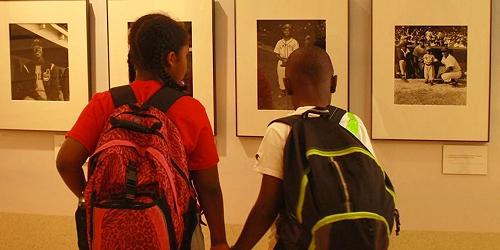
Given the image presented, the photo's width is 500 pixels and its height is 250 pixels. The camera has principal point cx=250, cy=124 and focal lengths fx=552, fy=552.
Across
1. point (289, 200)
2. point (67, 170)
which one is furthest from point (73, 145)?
point (289, 200)

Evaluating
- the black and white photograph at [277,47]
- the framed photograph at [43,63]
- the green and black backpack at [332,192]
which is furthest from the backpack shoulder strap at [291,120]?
the framed photograph at [43,63]

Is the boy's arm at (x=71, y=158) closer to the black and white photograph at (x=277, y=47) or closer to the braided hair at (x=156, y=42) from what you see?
the braided hair at (x=156, y=42)

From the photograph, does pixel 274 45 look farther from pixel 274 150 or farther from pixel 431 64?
pixel 274 150

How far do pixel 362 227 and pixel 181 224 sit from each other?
457 mm

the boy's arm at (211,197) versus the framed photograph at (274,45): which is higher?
the framed photograph at (274,45)

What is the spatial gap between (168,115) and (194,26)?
92 centimetres

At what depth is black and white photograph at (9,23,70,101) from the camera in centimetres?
240

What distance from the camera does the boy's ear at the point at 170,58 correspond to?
1.51 meters

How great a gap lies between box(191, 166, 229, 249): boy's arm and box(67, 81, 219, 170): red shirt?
0.06 m

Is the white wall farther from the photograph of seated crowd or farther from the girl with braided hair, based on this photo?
→ the girl with braided hair

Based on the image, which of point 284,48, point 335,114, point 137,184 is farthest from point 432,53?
point 137,184

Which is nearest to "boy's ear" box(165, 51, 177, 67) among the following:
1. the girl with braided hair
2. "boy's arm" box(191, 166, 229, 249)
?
the girl with braided hair

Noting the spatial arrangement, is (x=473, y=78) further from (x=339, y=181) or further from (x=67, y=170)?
(x=67, y=170)

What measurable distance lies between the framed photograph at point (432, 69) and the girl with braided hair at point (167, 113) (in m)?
0.93
